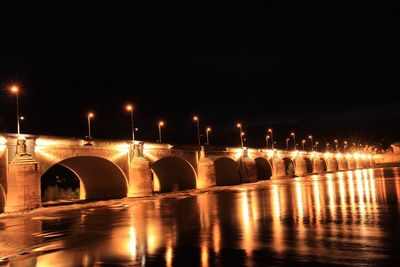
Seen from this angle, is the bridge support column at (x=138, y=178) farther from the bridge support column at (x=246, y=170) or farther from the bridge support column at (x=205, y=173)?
the bridge support column at (x=246, y=170)

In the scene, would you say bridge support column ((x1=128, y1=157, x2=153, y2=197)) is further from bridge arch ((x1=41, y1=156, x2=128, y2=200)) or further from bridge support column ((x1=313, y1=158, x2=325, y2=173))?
bridge support column ((x1=313, y1=158, x2=325, y2=173))

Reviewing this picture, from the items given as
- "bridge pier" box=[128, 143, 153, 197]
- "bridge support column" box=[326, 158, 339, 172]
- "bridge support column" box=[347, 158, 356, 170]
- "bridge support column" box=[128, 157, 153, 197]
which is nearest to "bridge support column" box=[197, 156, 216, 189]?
"bridge pier" box=[128, 143, 153, 197]

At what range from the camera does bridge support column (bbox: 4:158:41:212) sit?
29.0 meters

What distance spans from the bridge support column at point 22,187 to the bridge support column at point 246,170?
4570cm

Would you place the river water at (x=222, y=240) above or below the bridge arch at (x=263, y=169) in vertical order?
below

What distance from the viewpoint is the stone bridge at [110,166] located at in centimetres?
2972

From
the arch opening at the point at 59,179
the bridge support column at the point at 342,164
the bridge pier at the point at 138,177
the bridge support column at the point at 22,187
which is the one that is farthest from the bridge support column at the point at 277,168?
the bridge support column at the point at 22,187

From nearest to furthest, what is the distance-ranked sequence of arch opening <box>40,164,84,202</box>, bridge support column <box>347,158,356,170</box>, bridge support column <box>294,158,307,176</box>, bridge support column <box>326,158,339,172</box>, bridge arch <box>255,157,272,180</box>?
1. arch opening <box>40,164,84,202</box>
2. bridge support column <box>294,158,307,176</box>
3. bridge arch <box>255,157,272,180</box>
4. bridge support column <box>326,158,339,172</box>
5. bridge support column <box>347,158,356,170</box>

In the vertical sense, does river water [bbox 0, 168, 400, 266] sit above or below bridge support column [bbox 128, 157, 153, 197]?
below

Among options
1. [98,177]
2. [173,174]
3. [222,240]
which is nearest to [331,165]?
[173,174]

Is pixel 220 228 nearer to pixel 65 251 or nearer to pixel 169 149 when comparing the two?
pixel 65 251

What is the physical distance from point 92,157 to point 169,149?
13.3 m

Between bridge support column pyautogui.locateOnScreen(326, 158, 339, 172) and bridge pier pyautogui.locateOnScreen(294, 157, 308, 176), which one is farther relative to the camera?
bridge support column pyautogui.locateOnScreen(326, 158, 339, 172)

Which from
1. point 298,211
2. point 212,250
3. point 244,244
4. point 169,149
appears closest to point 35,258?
point 212,250
